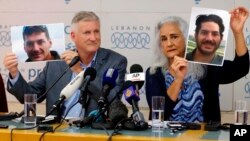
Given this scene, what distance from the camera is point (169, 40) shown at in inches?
145

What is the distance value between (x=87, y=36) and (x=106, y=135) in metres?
1.52

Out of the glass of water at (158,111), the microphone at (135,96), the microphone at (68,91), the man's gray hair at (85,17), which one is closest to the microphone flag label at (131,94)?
the microphone at (135,96)

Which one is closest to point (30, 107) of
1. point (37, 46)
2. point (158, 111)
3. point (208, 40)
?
point (37, 46)

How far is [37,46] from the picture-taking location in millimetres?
3371

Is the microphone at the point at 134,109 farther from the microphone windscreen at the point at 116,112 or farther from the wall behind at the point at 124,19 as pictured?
the wall behind at the point at 124,19

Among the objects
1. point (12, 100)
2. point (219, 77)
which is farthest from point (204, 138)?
point (12, 100)

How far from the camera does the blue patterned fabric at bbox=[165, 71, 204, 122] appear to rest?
3463 millimetres

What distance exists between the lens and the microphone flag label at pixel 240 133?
2.18 m

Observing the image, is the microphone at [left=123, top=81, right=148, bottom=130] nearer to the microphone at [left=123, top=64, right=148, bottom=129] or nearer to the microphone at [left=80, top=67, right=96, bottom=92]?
the microphone at [left=123, top=64, right=148, bottom=129]

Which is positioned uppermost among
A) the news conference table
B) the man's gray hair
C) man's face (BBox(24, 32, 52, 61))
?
the man's gray hair

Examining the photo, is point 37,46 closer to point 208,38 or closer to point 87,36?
point 87,36

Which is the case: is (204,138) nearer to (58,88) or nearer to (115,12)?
(58,88)

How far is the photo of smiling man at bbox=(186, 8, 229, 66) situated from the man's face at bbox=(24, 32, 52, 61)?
100 cm

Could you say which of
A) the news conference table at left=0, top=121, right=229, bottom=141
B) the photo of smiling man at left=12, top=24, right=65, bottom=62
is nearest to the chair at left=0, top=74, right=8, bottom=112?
the photo of smiling man at left=12, top=24, right=65, bottom=62
